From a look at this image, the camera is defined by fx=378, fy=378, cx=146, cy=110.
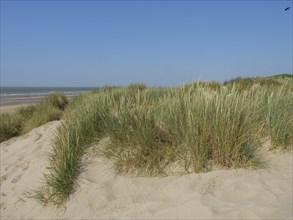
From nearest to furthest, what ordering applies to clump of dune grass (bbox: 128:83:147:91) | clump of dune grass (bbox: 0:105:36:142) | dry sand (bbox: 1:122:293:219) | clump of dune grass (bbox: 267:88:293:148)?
dry sand (bbox: 1:122:293:219) < clump of dune grass (bbox: 267:88:293:148) < clump of dune grass (bbox: 0:105:36:142) < clump of dune grass (bbox: 128:83:147:91)

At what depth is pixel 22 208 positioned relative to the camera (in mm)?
5355

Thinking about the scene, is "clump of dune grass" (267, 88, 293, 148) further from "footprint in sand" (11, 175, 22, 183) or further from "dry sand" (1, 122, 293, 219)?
"footprint in sand" (11, 175, 22, 183)

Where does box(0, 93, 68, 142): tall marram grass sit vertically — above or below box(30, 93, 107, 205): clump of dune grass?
below

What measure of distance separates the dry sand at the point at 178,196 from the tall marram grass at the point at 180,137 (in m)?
0.16

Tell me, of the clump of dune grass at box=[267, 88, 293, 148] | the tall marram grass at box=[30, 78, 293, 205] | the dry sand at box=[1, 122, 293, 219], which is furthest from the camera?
the clump of dune grass at box=[267, 88, 293, 148]

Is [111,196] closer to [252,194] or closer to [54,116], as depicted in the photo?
[252,194]

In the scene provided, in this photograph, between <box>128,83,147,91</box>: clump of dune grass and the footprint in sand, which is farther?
<box>128,83,147,91</box>: clump of dune grass

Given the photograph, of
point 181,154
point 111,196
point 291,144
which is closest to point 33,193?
point 111,196

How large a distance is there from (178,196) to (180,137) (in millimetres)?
823

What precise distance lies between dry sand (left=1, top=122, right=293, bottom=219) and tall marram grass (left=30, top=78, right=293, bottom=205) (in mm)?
162

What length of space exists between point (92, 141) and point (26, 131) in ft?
16.7

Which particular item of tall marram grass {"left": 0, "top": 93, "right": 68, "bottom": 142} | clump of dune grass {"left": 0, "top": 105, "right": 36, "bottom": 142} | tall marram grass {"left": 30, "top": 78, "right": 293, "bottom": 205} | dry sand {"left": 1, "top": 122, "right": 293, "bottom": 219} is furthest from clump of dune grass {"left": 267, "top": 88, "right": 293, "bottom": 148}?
clump of dune grass {"left": 0, "top": 105, "right": 36, "bottom": 142}

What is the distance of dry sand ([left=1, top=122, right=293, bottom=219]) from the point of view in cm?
359

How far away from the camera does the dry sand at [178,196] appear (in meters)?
3.59
